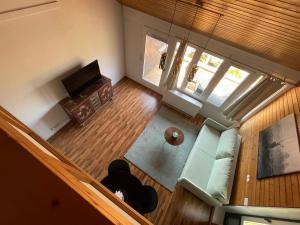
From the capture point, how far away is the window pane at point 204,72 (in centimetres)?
382

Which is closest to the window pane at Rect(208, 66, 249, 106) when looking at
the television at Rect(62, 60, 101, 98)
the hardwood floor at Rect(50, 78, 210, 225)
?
the hardwood floor at Rect(50, 78, 210, 225)

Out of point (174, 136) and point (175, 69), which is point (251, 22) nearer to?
point (175, 69)

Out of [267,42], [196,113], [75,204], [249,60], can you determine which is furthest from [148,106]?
[75,204]

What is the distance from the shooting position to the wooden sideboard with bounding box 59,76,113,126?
346cm

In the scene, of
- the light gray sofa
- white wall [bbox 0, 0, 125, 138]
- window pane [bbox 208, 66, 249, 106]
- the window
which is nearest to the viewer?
white wall [bbox 0, 0, 125, 138]

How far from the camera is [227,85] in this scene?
4.11 meters

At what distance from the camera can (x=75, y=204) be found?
0.46 meters

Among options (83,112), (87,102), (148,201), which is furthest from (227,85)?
(83,112)

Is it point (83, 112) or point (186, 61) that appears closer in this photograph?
point (83, 112)

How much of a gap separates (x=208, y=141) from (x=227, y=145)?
0.45m

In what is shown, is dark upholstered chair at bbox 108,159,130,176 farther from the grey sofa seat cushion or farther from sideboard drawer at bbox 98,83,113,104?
sideboard drawer at bbox 98,83,113,104

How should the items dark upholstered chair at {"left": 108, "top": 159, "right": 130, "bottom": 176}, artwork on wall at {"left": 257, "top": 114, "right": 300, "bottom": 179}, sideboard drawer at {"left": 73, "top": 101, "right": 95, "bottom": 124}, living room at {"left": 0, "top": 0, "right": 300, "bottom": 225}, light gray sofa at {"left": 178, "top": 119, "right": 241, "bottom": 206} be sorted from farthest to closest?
sideboard drawer at {"left": 73, "top": 101, "right": 95, "bottom": 124} → light gray sofa at {"left": 178, "top": 119, "right": 241, "bottom": 206} → dark upholstered chair at {"left": 108, "top": 159, "right": 130, "bottom": 176} → living room at {"left": 0, "top": 0, "right": 300, "bottom": 225} → artwork on wall at {"left": 257, "top": 114, "right": 300, "bottom": 179}

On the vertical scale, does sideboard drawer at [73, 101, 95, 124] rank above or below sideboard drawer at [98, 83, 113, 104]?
below

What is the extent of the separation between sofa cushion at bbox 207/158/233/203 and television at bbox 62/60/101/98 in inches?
131
